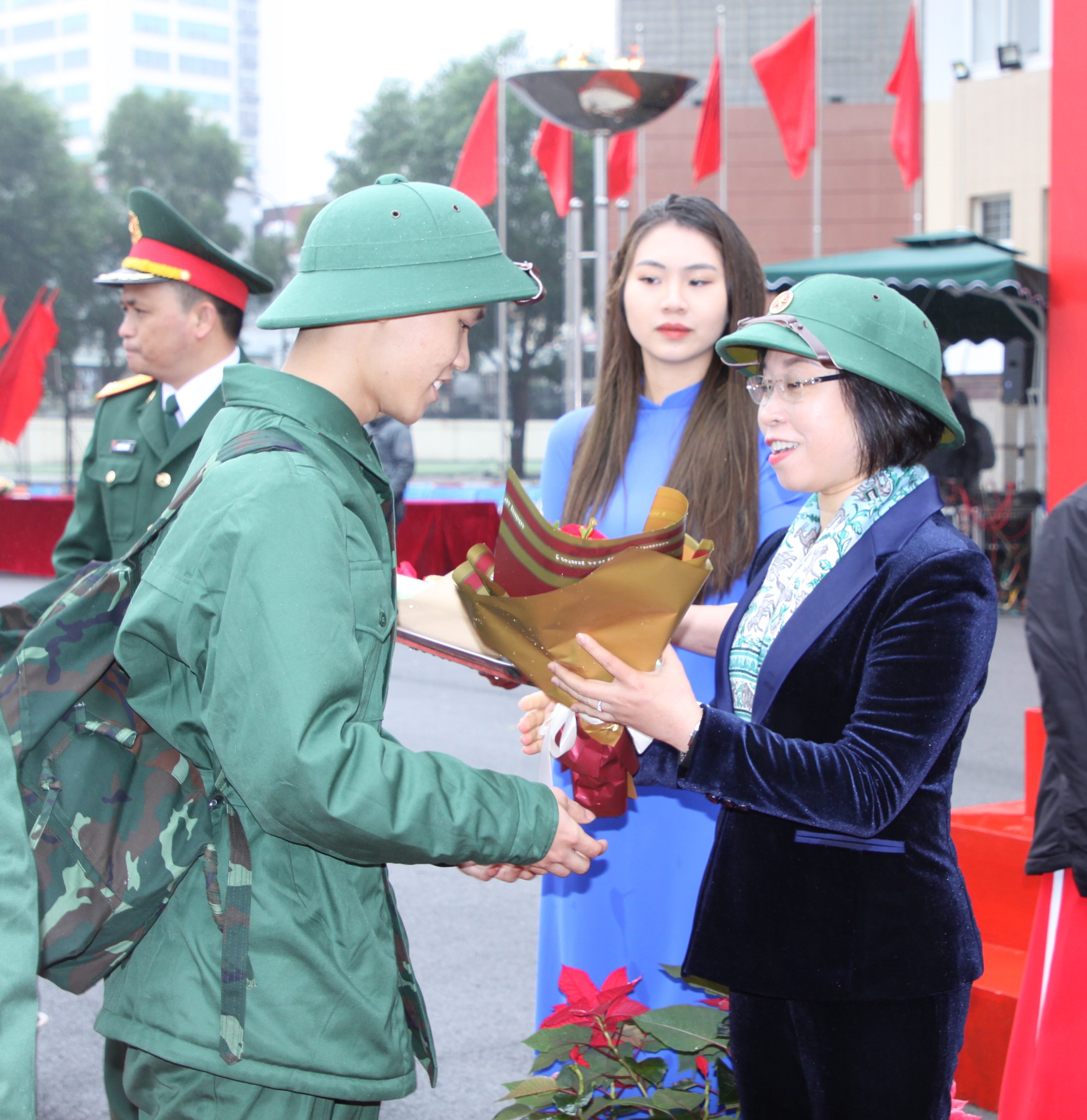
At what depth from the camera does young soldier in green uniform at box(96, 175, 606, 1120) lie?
4.58 ft

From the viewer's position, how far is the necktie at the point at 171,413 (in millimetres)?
3502

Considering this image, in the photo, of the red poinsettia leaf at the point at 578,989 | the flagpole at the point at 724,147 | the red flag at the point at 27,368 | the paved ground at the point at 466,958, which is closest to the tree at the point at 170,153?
the flagpole at the point at 724,147

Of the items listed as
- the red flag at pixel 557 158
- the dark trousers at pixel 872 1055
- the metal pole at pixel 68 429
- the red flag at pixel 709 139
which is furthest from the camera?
the metal pole at pixel 68 429

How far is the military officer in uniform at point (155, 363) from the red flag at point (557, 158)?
10.9 m

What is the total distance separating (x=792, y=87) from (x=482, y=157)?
4285 millimetres

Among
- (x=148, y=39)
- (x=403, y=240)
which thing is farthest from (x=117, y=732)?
(x=148, y=39)

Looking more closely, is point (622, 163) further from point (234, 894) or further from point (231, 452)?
point (234, 894)

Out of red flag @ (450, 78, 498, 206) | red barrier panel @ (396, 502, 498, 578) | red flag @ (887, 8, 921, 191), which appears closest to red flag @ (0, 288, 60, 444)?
red flag @ (450, 78, 498, 206)

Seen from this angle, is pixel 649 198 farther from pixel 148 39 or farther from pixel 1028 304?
pixel 148 39

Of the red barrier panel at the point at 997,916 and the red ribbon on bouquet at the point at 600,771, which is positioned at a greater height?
the red ribbon on bouquet at the point at 600,771

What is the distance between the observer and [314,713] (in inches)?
54.6

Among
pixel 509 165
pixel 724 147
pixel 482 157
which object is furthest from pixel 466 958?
pixel 509 165

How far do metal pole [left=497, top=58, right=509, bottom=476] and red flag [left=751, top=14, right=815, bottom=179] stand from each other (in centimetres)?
328

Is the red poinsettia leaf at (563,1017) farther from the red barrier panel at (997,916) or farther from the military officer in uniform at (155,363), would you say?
the military officer in uniform at (155,363)
